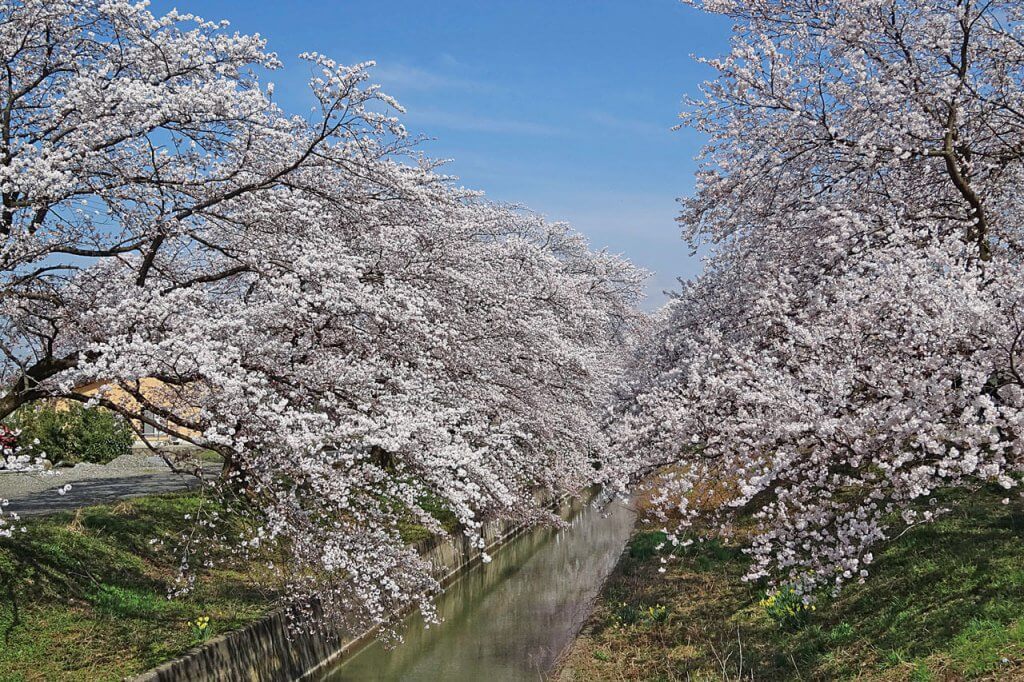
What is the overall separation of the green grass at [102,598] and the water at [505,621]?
7.48ft

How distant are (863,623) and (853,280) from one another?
423 centimetres

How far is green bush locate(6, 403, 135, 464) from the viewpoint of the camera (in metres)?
24.9

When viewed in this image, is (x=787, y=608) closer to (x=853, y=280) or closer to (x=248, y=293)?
(x=853, y=280)

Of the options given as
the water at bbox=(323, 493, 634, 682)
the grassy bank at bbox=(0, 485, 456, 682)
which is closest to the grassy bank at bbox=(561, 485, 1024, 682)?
the water at bbox=(323, 493, 634, 682)

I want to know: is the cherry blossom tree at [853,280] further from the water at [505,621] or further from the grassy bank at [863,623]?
the water at [505,621]

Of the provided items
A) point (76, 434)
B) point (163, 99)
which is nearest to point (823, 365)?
point (163, 99)

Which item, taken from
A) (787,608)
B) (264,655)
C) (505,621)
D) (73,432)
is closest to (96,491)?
(73,432)

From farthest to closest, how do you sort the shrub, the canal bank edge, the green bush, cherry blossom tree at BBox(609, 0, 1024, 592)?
the green bush
the shrub
the canal bank edge
cherry blossom tree at BBox(609, 0, 1024, 592)

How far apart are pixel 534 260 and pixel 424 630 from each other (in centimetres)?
1297

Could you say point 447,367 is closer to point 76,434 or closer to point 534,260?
point 534,260

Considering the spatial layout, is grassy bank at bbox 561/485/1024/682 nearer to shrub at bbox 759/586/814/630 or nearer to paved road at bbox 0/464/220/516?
shrub at bbox 759/586/814/630

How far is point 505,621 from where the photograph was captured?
48.5 ft

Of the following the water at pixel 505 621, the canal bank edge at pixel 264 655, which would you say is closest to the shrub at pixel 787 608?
the water at pixel 505 621

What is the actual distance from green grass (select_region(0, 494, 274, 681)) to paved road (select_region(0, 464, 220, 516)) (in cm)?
161
